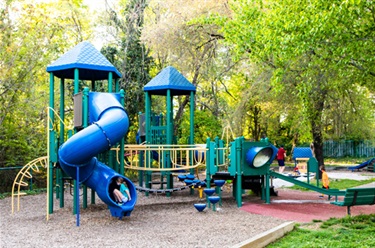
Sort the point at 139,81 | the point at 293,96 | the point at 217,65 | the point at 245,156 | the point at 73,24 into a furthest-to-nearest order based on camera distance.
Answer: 1. the point at 217,65
2. the point at 73,24
3. the point at 139,81
4. the point at 293,96
5. the point at 245,156

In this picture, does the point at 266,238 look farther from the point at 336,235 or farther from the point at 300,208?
the point at 300,208

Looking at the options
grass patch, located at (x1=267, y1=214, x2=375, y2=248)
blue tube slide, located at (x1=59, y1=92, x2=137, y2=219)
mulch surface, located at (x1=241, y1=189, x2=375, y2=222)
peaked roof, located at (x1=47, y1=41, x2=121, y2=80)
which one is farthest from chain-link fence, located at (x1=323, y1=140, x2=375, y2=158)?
blue tube slide, located at (x1=59, y1=92, x2=137, y2=219)

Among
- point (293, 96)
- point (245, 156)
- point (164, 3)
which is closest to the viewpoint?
point (245, 156)

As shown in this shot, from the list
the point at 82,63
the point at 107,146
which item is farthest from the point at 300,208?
the point at 82,63

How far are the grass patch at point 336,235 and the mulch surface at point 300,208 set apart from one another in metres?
0.82

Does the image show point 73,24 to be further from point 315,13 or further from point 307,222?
point 307,222

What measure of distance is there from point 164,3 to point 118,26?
411 centimetres

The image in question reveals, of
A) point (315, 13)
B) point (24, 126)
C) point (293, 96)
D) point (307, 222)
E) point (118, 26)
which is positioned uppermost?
point (118, 26)

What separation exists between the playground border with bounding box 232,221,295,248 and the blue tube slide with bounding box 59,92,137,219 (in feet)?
10.8

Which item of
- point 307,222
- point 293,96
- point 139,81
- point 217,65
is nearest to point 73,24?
point 139,81

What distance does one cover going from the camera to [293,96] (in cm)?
1706

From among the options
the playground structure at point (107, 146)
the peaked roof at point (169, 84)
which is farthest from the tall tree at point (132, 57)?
the peaked roof at point (169, 84)

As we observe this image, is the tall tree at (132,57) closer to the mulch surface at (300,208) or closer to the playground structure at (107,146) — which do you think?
the playground structure at (107,146)

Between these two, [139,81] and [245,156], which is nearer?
[245,156]
